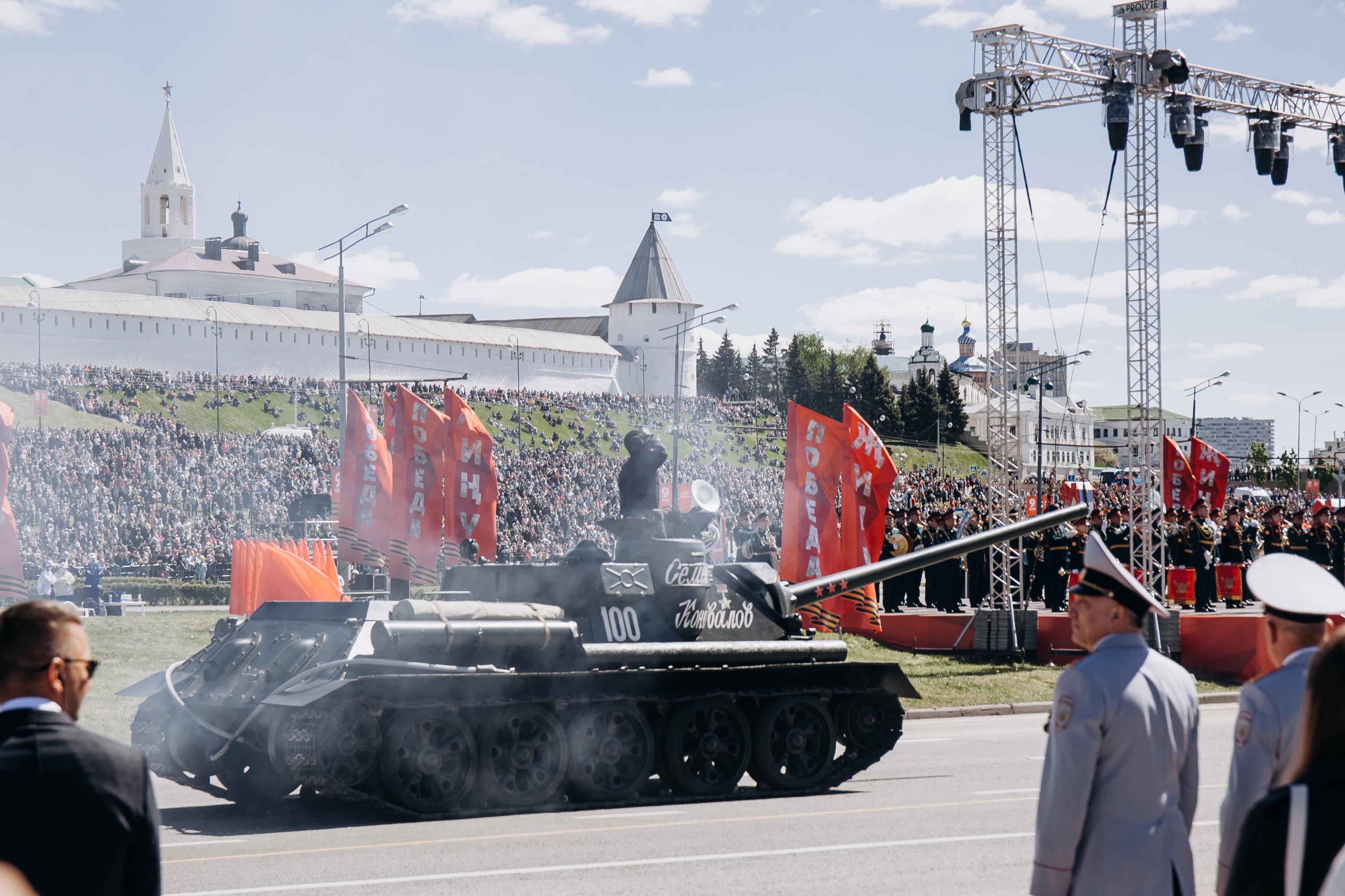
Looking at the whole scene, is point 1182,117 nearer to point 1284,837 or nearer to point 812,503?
point 812,503

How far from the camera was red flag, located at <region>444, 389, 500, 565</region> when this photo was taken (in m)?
24.8

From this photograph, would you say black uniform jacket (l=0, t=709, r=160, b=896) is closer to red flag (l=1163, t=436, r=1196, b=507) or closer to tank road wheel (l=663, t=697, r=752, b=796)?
tank road wheel (l=663, t=697, r=752, b=796)

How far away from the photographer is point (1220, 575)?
2658 centimetres

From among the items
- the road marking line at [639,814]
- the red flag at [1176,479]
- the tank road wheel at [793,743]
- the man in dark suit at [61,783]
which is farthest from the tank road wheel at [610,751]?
the red flag at [1176,479]

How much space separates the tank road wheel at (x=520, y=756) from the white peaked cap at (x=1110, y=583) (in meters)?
6.92

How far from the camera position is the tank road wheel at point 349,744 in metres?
10.3

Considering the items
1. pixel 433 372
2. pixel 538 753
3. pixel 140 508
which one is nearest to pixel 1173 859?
pixel 538 753

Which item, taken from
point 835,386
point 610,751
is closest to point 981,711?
point 610,751

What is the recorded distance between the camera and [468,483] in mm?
25000

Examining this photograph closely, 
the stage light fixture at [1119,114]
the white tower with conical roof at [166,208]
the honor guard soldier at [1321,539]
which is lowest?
the honor guard soldier at [1321,539]

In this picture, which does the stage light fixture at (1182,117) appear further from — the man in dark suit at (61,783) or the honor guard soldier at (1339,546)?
the man in dark suit at (61,783)

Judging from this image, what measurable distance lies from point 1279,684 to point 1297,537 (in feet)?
74.1

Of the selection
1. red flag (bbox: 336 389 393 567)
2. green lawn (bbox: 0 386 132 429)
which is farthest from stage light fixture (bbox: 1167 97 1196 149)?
green lawn (bbox: 0 386 132 429)

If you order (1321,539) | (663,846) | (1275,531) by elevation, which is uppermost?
(1275,531)
